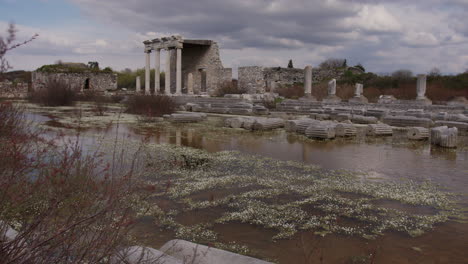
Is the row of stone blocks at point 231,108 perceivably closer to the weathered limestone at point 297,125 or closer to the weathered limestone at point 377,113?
the weathered limestone at point 377,113

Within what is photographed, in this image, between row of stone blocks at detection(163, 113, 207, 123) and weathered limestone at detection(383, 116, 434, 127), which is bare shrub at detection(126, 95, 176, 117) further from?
weathered limestone at detection(383, 116, 434, 127)

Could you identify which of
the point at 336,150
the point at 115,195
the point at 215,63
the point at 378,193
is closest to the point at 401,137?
the point at 336,150

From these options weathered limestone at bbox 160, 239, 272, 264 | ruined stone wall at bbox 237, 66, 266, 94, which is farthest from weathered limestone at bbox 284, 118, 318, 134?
ruined stone wall at bbox 237, 66, 266, 94

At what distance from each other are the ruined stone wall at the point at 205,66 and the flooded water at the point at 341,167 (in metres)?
17.9

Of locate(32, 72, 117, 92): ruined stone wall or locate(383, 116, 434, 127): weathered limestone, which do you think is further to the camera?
locate(32, 72, 117, 92): ruined stone wall

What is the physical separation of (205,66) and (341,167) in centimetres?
2620

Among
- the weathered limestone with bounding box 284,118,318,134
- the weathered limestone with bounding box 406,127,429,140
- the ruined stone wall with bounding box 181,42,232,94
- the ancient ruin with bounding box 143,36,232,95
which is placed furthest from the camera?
the ruined stone wall with bounding box 181,42,232,94

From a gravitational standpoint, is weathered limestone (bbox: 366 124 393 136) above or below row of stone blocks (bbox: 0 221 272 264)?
above

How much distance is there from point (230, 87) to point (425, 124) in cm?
1781

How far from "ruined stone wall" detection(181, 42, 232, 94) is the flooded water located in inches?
705

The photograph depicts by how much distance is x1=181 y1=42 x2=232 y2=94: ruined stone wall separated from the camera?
31.9m

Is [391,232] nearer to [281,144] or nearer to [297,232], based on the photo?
[297,232]

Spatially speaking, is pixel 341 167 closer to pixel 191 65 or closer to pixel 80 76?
pixel 191 65

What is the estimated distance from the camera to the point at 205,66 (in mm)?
32500
